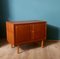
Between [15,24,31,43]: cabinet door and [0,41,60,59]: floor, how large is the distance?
0.25 m

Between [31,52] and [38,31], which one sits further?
[38,31]

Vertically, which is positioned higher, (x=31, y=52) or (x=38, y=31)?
(x=38, y=31)

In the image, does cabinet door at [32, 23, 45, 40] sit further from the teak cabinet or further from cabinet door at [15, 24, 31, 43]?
cabinet door at [15, 24, 31, 43]

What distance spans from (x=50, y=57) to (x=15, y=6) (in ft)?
5.40

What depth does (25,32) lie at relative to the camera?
8.52ft

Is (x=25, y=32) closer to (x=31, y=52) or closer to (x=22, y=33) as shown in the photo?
(x=22, y=33)

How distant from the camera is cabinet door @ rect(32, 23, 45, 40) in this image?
2693 millimetres

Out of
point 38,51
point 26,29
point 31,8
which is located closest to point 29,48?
point 38,51

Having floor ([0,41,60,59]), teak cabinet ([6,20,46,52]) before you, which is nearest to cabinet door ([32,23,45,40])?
teak cabinet ([6,20,46,52])

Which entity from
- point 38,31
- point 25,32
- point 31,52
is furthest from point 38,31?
point 31,52

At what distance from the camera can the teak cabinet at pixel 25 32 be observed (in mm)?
2502

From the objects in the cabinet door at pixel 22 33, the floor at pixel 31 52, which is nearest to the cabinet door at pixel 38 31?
the cabinet door at pixel 22 33

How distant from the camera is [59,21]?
132 inches

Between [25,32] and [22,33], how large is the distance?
0.22 feet
